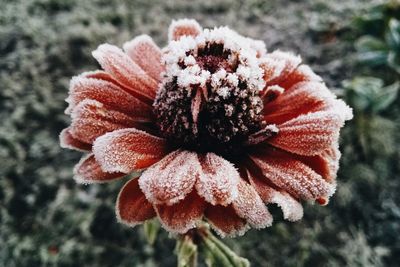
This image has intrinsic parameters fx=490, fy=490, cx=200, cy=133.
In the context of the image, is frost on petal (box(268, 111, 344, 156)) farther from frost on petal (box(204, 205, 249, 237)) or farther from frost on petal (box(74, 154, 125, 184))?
frost on petal (box(74, 154, 125, 184))

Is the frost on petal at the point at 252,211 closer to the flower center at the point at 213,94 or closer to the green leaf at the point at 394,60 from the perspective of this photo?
the flower center at the point at 213,94

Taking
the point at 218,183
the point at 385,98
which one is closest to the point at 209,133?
the point at 218,183

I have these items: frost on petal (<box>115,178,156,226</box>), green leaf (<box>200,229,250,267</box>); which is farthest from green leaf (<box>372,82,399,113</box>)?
frost on petal (<box>115,178,156,226</box>)

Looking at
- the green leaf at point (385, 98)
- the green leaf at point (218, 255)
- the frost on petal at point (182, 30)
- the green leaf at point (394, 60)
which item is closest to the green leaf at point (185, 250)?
the green leaf at point (218, 255)

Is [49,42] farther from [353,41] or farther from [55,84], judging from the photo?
[353,41]

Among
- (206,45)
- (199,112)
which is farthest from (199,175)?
(206,45)

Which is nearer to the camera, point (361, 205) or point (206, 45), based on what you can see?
point (206, 45)

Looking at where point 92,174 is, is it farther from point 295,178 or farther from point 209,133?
point 295,178
